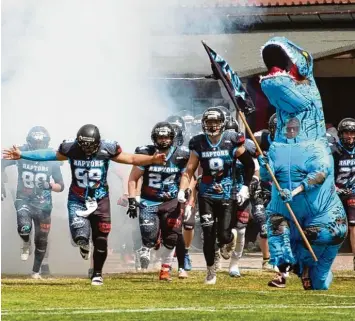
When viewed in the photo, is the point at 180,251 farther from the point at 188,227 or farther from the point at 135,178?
the point at 188,227

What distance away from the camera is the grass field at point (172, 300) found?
32.4ft

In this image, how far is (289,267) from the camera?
12.2 metres

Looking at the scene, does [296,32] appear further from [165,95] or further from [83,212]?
[83,212]

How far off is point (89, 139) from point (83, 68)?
665 centimetres

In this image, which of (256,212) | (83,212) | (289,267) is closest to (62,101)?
(256,212)

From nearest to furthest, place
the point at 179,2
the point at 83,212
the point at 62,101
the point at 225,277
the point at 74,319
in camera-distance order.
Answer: the point at 74,319 < the point at 83,212 < the point at 225,277 < the point at 62,101 < the point at 179,2

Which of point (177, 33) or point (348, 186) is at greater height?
point (177, 33)

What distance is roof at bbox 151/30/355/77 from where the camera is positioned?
66.8 feet

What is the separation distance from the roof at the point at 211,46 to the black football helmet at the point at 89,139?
6568mm

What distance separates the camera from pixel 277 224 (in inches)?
477

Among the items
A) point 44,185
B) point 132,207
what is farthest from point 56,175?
point 132,207

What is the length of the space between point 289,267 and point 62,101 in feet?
24.8

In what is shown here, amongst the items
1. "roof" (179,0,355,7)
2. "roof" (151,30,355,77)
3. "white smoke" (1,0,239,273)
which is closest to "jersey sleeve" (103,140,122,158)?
"white smoke" (1,0,239,273)

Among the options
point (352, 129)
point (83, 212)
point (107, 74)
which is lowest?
point (83, 212)
